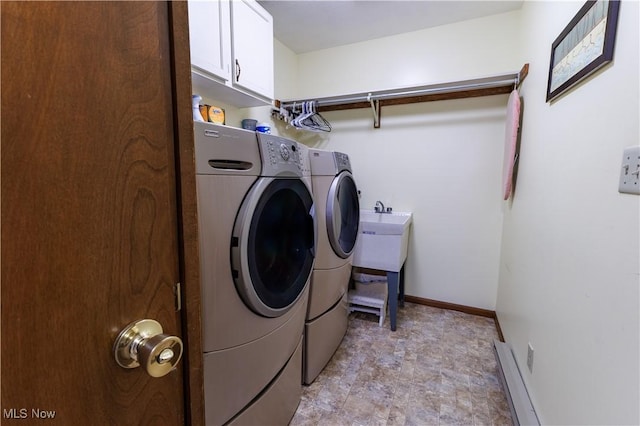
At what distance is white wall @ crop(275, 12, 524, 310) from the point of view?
2.29 meters

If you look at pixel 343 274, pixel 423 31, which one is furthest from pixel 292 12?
pixel 343 274

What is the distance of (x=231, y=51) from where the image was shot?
5.13 feet

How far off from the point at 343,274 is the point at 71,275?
1.66 meters

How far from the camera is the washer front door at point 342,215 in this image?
5.41ft

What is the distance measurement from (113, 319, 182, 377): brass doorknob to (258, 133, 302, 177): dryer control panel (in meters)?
0.69

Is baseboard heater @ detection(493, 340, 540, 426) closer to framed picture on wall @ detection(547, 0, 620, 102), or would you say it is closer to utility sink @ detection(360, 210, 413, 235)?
utility sink @ detection(360, 210, 413, 235)

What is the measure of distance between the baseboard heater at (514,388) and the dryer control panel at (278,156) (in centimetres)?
148

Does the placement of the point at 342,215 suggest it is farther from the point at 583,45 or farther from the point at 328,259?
the point at 583,45

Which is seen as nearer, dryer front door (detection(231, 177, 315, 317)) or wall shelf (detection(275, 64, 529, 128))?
dryer front door (detection(231, 177, 315, 317))

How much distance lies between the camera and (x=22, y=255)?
305mm

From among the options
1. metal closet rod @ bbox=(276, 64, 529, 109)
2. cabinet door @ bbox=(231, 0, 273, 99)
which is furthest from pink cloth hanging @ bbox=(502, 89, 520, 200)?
cabinet door @ bbox=(231, 0, 273, 99)

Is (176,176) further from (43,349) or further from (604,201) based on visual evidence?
(604,201)

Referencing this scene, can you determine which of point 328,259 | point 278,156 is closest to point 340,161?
point 328,259

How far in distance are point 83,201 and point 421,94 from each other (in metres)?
2.35
